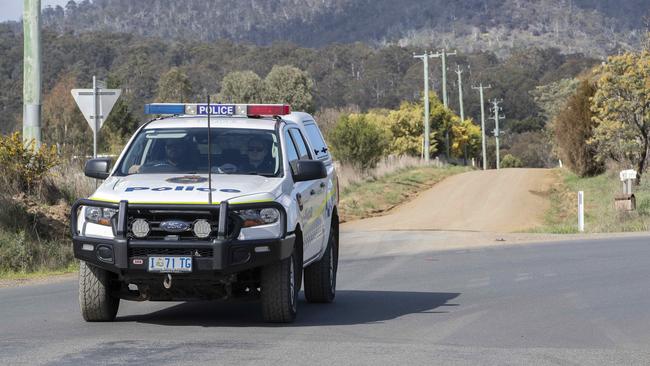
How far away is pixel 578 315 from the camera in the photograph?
1141 cm

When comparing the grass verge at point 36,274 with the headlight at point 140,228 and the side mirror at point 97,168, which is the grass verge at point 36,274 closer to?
the side mirror at point 97,168

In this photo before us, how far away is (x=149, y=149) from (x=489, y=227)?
69.5 feet

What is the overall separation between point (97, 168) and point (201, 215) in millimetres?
1695

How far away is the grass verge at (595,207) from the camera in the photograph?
91.6ft

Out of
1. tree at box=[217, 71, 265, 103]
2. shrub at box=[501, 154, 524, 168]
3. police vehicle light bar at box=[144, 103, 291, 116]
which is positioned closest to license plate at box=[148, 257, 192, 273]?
police vehicle light bar at box=[144, 103, 291, 116]

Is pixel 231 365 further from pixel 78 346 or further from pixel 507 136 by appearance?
pixel 507 136

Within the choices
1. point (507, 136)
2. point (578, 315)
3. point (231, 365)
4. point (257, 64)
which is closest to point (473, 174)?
point (578, 315)

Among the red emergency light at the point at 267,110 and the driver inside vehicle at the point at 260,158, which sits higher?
the red emergency light at the point at 267,110

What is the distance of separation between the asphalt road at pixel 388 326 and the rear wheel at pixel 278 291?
14 centimetres

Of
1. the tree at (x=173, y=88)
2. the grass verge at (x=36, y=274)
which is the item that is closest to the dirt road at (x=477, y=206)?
the grass verge at (x=36, y=274)

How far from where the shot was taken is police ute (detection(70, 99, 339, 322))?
9.60 meters

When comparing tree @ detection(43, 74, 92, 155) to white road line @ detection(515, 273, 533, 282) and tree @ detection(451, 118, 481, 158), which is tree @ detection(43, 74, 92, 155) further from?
tree @ detection(451, 118, 481, 158)

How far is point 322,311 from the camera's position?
1177cm

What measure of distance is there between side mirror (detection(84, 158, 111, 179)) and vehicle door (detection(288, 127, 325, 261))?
72.2 inches
